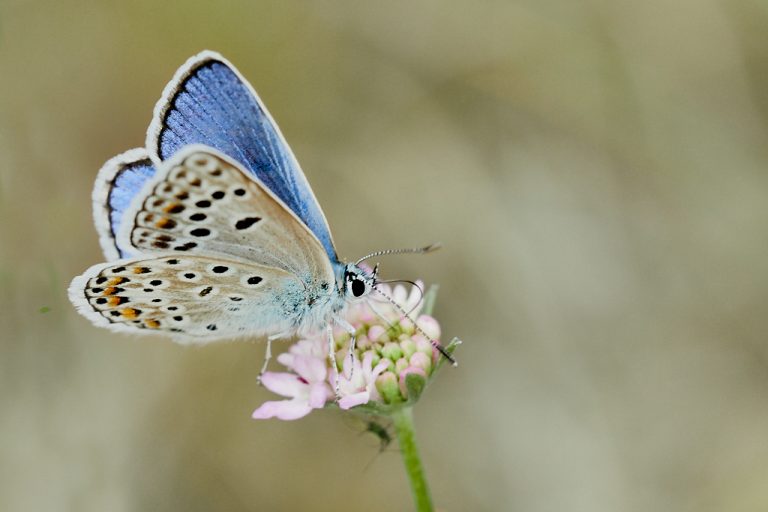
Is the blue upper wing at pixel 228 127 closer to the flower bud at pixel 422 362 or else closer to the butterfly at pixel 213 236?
the butterfly at pixel 213 236

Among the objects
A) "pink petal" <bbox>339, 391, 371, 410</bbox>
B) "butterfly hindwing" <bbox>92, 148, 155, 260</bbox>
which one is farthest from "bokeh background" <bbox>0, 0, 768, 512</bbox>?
"pink petal" <bbox>339, 391, 371, 410</bbox>

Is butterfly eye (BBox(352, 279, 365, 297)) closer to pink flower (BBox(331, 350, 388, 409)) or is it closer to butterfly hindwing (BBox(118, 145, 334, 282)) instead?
butterfly hindwing (BBox(118, 145, 334, 282))

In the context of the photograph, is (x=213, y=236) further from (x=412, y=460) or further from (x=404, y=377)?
(x=412, y=460)

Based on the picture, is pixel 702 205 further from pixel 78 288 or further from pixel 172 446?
pixel 78 288

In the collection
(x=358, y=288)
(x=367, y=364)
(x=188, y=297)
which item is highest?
(x=188, y=297)

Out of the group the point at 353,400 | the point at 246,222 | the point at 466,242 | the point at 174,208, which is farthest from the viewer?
the point at 466,242

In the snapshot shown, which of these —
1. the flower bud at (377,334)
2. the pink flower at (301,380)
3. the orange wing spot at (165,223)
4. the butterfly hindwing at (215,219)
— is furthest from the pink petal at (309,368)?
the orange wing spot at (165,223)

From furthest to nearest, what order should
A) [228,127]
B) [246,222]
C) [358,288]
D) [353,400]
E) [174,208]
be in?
[358,288], [228,127], [246,222], [174,208], [353,400]

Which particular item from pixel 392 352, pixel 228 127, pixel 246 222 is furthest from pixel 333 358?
pixel 228 127
